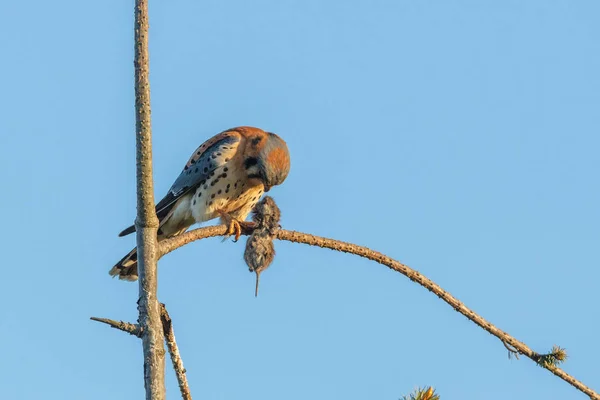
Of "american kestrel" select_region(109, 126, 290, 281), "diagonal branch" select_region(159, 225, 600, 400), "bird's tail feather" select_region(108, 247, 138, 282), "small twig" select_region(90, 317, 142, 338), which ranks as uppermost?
"american kestrel" select_region(109, 126, 290, 281)

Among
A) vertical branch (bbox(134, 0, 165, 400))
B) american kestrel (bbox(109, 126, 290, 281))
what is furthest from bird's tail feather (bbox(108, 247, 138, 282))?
vertical branch (bbox(134, 0, 165, 400))

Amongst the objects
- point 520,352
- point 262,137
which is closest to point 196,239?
point 520,352

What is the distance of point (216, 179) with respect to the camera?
23.4 ft

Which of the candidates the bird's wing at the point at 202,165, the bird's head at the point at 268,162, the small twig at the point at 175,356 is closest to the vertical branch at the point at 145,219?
the small twig at the point at 175,356

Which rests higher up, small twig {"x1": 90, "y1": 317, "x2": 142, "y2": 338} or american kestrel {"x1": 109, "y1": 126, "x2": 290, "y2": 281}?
american kestrel {"x1": 109, "y1": 126, "x2": 290, "y2": 281}

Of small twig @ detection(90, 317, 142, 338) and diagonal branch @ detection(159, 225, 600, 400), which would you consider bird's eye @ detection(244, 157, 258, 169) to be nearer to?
diagonal branch @ detection(159, 225, 600, 400)

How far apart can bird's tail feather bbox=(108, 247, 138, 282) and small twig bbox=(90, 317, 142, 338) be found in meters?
3.63

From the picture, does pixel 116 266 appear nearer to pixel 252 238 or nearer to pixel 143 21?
pixel 252 238

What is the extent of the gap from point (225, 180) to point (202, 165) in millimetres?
294

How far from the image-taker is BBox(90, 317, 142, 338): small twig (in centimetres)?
297

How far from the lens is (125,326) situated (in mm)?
2980

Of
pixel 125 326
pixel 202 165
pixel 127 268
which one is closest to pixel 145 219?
pixel 125 326

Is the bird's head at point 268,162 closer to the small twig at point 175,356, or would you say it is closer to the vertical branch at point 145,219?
the small twig at point 175,356

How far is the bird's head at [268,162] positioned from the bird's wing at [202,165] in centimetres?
19
